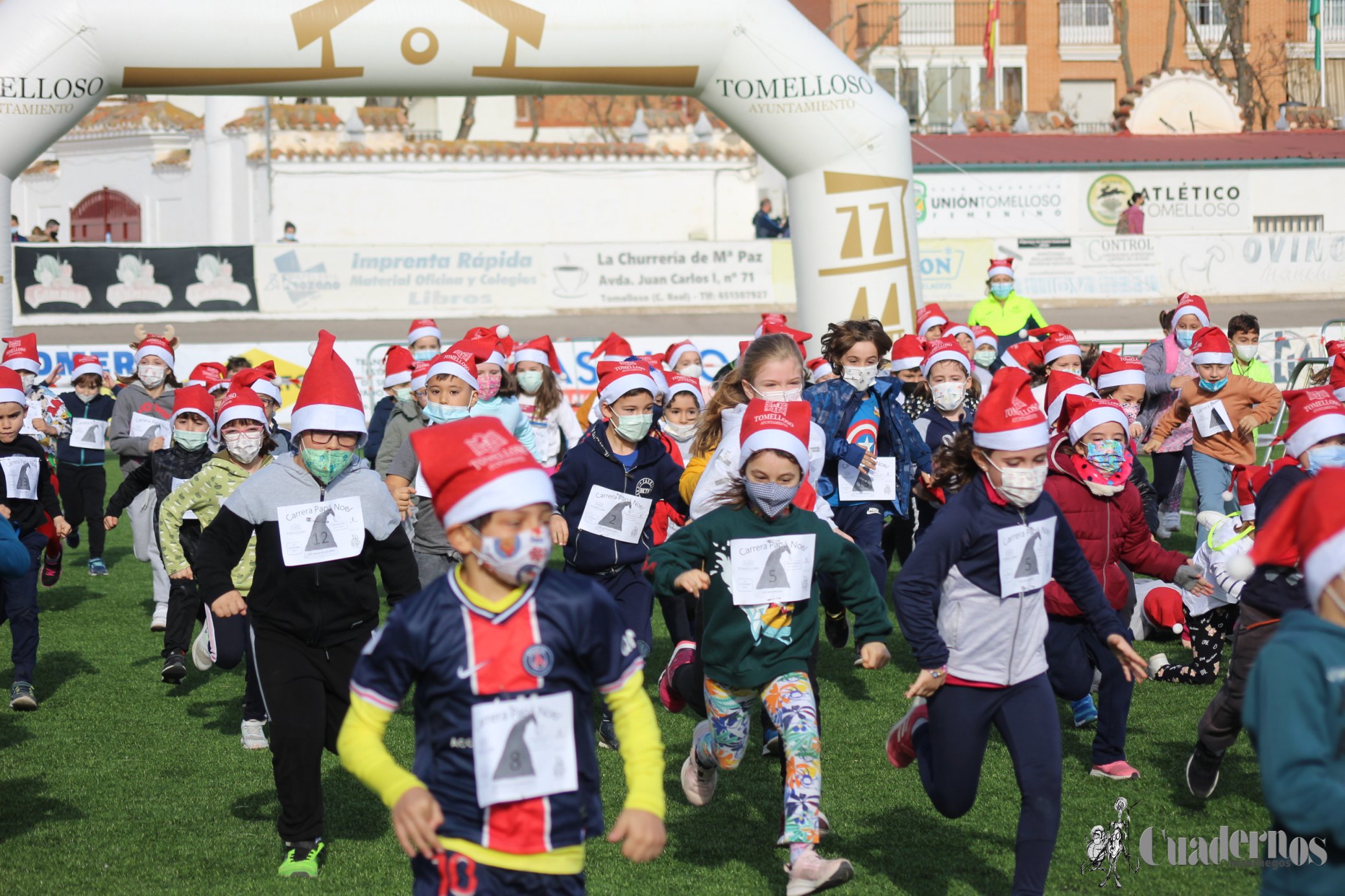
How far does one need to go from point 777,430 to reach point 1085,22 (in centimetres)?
5119

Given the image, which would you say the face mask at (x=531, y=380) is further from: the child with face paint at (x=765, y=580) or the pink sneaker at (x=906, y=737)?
the pink sneaker at (x=906, y=737)

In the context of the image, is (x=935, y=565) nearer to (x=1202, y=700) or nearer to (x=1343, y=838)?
(x=1343, y=838)

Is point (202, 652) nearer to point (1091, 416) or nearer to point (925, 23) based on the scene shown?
point (1091, 416)

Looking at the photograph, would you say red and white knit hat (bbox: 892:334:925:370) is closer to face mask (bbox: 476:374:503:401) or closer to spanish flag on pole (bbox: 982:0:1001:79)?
face mask (bbox: 476:374:503:401)

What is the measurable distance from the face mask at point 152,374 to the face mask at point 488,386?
139 inches

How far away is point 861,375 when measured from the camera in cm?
898

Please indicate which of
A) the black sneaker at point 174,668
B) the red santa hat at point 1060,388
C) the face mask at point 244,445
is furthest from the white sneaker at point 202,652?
the red santa hat at point 1060,388

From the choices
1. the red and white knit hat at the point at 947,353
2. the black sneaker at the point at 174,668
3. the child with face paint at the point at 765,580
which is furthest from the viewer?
the red and white knit hat at the point at 947,353

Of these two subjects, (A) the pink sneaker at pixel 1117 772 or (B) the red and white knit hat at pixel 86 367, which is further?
(B) the red and white knit hat at pixel 86 367

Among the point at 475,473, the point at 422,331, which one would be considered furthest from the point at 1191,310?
the point at 475,473

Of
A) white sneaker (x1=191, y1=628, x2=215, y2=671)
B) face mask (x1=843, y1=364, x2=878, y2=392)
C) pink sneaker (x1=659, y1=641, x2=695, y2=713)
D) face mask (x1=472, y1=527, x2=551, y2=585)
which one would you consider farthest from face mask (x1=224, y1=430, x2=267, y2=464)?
face mask (x1=472, y1=527, x2=551, y2=585)

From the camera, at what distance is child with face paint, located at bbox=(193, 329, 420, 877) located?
591 centimetres

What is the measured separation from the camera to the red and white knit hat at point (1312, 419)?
224 inches

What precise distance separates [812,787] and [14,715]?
18.8 feet
